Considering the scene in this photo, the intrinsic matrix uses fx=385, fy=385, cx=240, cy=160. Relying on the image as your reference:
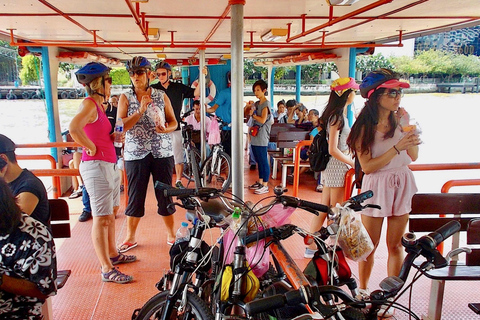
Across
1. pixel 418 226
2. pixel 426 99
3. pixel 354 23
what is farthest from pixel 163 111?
pixel 426 99

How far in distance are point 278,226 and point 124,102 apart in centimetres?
210

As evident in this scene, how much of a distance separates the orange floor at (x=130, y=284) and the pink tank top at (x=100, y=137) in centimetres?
107

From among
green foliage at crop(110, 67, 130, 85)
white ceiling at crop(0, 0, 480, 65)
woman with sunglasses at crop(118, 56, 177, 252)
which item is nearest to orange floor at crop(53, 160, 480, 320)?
woman with sunglasses at crop(118, 56, 177, 252)

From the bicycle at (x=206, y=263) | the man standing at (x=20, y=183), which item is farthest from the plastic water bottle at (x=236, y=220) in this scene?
the man standing at (x=20, y=183)

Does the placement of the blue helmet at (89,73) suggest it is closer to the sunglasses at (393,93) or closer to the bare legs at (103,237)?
the bare legs at (103,237)

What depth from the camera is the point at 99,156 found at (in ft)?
9.93

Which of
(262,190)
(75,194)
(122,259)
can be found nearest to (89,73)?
(122,259)

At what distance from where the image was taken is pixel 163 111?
3637mm

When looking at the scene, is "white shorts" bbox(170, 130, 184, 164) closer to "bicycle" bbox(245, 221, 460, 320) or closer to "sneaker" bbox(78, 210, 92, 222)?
"sneaker" bbox(78, 210, 92, 222)

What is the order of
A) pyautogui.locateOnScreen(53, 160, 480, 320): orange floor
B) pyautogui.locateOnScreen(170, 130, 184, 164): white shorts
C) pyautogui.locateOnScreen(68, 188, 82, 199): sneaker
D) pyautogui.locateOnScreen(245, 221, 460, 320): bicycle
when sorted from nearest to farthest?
pyautogui.locateOnScreen(245, 221, 460, 320): bicycle
pyautogui.locateOnScreen(53, 160, 480, 320): orange floor
pyautogui.locateOnScreen(68, 188, 82, 199): sneaker
pyautogui.locateOnScreen(170, 130, 184, 164): white shorts

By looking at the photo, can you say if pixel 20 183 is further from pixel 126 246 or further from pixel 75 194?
pixel 75 194

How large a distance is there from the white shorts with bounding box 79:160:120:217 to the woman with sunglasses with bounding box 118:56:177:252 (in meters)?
0.39

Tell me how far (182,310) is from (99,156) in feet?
5.32

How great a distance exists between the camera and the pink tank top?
2.99 metres
